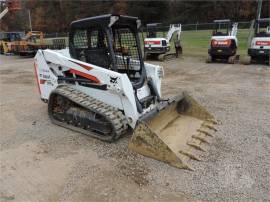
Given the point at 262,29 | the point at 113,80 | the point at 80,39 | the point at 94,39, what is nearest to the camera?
the point at 113,80

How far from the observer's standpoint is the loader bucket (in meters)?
3.99

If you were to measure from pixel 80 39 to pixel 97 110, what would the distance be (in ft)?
4.95

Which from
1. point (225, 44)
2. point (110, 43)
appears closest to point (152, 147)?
point (110, 43)

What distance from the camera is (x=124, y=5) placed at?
50906mm

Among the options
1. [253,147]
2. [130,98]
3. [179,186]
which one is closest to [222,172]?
[179,186]

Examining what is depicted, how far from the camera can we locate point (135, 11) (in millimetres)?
50219

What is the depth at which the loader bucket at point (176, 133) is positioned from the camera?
399cm

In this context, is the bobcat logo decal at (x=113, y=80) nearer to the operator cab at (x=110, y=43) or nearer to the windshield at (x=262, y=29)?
the operator cab at (x=110, y=43)

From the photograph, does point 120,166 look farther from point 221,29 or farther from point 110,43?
point 221,29

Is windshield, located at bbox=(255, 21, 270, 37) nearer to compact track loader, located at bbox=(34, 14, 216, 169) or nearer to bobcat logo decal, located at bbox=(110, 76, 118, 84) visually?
compact track loader, located at bbox=(34, 14, 216, 169)

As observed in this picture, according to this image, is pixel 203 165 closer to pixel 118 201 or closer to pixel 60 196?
pixel 118 201

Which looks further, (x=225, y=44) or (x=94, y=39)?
(x=225, y=44)

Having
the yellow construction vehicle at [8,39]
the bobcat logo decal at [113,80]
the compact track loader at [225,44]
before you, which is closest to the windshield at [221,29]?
the compact track loader at [225,44]

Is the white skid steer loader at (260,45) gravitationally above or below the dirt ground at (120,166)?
above
